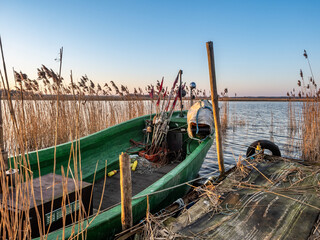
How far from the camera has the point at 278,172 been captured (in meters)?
3.08

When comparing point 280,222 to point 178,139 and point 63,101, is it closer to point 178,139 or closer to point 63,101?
point 178,139

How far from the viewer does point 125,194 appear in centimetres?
173

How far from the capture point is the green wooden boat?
1.68 metres

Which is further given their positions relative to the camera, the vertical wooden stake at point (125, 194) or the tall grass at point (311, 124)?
the tall grass at point (311, 124)

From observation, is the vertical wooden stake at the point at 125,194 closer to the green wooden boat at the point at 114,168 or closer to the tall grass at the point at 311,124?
the green wooden boat at the point at 114,168

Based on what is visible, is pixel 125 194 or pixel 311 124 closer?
pixel 125 194

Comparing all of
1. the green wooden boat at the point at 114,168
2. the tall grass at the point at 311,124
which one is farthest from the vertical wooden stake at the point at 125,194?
the tall grass at the point at 311,124

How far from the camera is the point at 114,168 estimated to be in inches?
Answer: 149

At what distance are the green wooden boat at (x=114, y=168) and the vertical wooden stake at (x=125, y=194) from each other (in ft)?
0.19

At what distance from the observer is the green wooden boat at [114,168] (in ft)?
5.52

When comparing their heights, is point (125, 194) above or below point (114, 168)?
above

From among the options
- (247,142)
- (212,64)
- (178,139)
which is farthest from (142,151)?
(247,142)

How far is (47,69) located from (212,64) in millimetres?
3199

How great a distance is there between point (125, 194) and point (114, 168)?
6.95 feet
